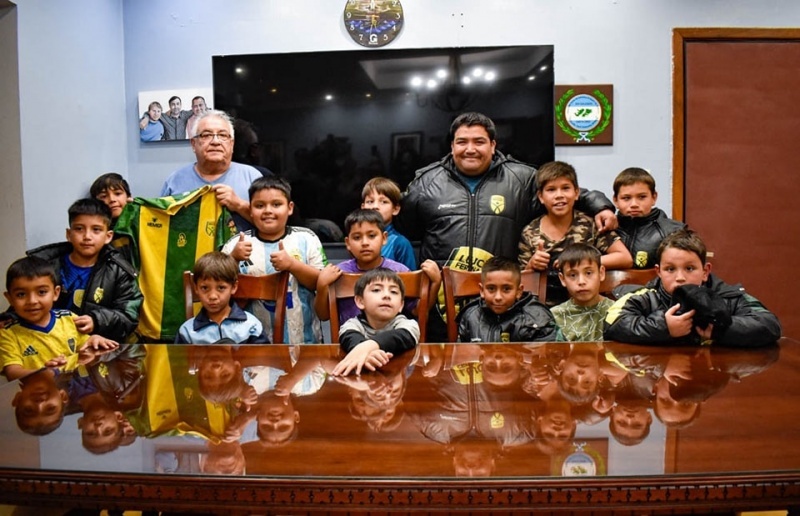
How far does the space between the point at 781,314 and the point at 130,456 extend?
162 inches

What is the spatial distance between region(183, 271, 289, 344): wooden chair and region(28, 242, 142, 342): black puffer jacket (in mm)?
312

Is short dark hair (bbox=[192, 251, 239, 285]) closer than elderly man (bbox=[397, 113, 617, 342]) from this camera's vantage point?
Yes

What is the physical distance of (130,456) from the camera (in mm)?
993

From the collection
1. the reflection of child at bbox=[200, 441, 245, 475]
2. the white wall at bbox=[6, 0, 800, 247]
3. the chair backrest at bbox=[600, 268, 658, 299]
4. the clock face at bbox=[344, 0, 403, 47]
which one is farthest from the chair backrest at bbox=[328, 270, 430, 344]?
the clock face at bbox=[344, 0, 403, 47]

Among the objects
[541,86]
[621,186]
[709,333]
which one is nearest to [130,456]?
[709,333]

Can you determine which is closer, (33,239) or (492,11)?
(33,239)

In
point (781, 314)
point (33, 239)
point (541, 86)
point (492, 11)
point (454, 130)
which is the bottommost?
point (781, 314)

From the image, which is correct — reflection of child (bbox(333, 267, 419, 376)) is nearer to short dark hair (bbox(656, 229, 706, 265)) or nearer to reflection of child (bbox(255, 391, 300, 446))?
reflection of child (bbox(255, 391, 300, 446))

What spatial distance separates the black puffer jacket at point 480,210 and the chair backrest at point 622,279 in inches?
21.1

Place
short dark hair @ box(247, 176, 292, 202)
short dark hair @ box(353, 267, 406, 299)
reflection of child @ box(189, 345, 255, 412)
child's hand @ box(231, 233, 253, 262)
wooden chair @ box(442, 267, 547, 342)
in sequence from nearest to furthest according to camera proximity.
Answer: reflection of child @ box(189, 345, 255, 412)
short dark hair @ box(353, 267, 406, 299)
wooden chair @ box(442, 267, 547, 342)
child's hand @ box(231, 233, 253, 262)
short dark hair @ box(247, 176, 292, 202)

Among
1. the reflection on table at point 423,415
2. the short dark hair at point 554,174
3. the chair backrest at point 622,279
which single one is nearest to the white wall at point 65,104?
the reflection on table at point 423,415

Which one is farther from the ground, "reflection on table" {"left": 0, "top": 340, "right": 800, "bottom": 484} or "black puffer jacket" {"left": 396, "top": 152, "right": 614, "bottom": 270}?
"black puffer jacket" {"left": 396, "top": 152, "right": 614, "bottom": 270}

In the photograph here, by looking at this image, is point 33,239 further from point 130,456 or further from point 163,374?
point 130,456

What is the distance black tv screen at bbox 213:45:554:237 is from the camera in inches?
149
